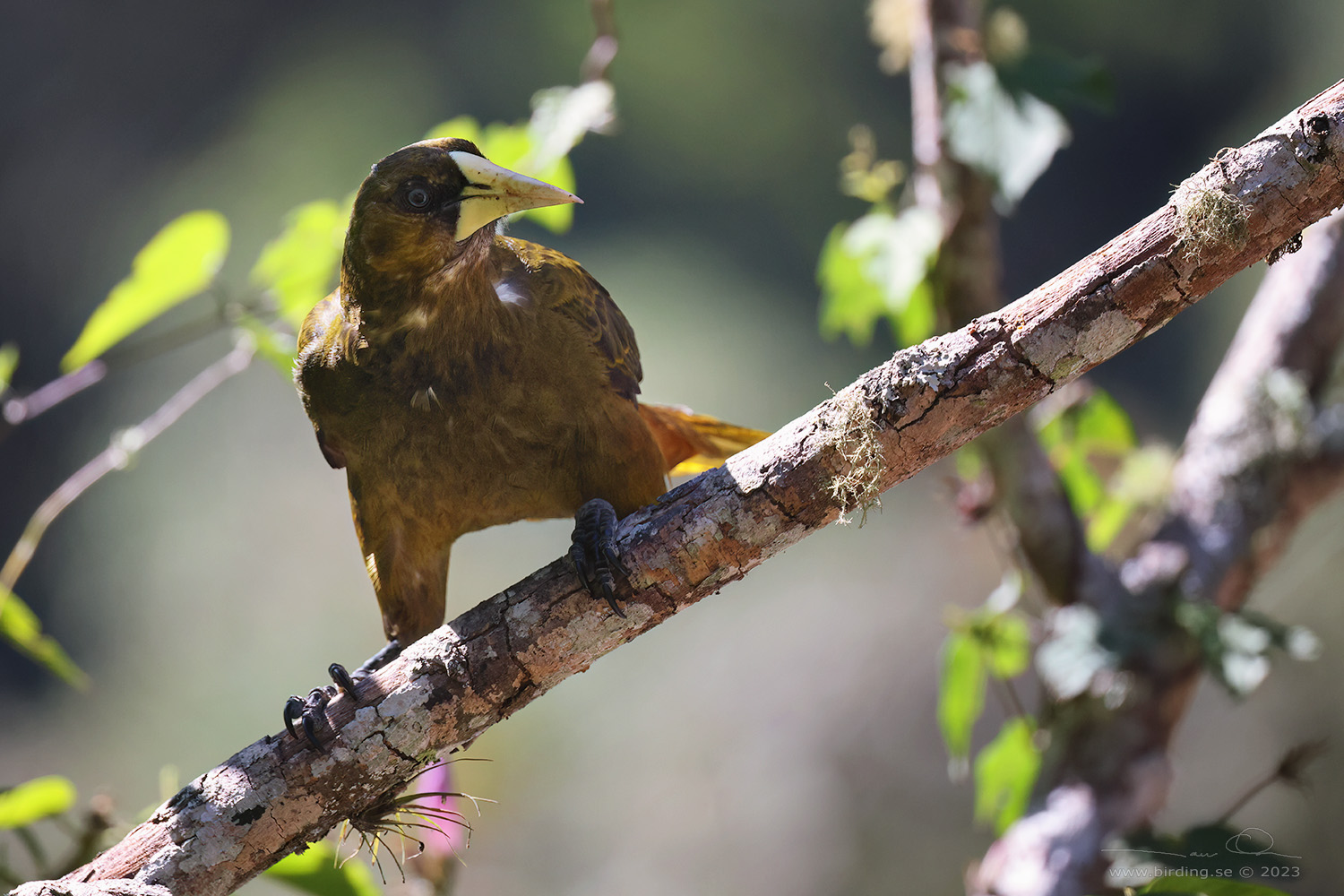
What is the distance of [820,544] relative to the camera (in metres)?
4.17

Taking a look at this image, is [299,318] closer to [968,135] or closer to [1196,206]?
[968,135]

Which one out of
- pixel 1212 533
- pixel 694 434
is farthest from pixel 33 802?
pixel 1212 533

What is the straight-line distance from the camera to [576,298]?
1.76 m

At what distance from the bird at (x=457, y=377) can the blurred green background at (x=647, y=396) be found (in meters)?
2.14

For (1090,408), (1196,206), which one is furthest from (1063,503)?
(1196,206)

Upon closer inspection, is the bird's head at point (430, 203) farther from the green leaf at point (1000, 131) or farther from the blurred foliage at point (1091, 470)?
the blurred foliage at point (1091, 470)

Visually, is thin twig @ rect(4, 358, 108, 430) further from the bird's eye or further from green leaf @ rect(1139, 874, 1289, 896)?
green leaf @ rect(1139, 874, 1289, 896)

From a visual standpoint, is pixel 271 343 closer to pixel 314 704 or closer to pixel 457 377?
Result: pixel 457 377

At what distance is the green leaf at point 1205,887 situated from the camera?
1307 mm

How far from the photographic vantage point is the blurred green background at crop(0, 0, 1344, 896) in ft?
12.4

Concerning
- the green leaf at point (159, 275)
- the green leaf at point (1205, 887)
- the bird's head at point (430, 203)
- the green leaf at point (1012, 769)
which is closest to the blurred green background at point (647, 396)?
the green leaf at point (1012, 769)

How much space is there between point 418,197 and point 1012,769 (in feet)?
5.98

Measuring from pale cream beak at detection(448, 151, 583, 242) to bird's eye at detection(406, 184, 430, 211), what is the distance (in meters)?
0.06

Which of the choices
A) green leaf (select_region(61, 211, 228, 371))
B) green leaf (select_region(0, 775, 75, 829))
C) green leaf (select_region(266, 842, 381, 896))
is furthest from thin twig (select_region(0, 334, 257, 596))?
green leaf (select_region(266, 842, 381, 896))
